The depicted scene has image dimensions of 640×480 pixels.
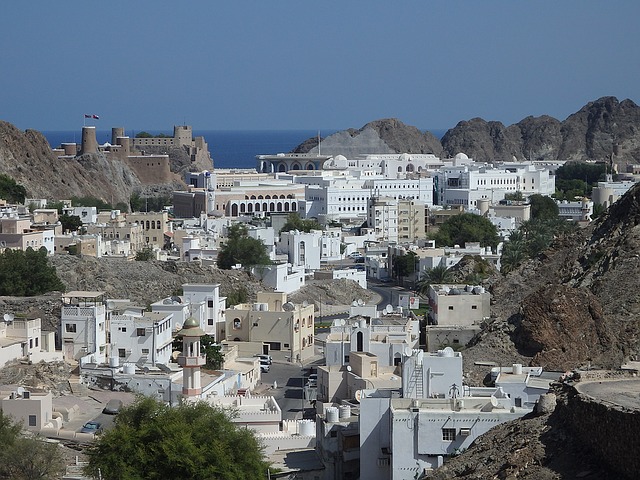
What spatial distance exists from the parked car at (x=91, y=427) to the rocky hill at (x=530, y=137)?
133468 millimetres

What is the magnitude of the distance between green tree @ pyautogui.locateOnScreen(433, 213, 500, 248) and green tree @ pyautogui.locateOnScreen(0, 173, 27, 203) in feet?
71.3

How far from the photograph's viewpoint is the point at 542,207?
295 ft

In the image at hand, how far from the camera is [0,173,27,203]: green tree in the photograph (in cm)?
7512

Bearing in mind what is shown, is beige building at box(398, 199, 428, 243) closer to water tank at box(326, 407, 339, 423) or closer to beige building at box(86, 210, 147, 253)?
beige building at box(86, 210, 147, 253)

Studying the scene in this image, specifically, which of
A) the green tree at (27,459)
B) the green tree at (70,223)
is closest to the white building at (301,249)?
the green tree at (70,223)

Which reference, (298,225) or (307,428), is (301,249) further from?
(307,428)

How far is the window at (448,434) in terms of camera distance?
23172mm

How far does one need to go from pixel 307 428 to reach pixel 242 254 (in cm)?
3074

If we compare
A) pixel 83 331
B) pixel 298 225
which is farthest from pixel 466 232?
pixel 83 331

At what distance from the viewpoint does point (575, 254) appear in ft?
135

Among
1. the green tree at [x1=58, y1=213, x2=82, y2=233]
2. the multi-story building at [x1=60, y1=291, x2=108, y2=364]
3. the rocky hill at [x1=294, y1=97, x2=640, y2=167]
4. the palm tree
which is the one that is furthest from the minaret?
the rocky hill at [x1=294, y1=97, x2=640, y2=167]

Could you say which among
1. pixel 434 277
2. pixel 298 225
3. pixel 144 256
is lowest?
pixel 434 277

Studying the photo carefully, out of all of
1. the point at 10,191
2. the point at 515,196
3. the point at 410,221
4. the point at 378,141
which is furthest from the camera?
the point at 378,141

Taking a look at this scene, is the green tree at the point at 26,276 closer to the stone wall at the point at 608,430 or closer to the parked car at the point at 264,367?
the parked car at the point at 264,367
